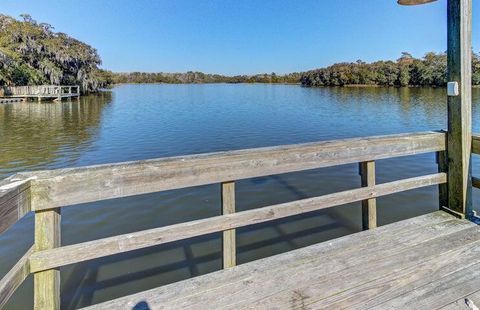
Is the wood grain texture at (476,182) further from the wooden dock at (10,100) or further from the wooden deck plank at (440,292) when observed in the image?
the wooden dock at (10,100)

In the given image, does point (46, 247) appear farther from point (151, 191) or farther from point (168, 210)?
point (168, 210)

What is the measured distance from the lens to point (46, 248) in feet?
4.81

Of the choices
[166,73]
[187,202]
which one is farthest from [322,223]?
[166,73]

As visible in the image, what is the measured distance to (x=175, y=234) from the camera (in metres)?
1.73

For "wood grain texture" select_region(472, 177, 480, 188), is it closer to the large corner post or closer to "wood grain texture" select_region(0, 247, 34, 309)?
the large corner post

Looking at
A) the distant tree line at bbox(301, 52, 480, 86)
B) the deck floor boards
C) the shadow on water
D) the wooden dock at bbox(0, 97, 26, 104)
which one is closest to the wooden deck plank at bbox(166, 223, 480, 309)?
the deck floor boards

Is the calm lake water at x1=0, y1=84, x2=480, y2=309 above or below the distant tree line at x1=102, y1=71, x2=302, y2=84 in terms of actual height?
below

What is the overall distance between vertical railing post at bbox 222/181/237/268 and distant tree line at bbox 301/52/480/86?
42.8 m

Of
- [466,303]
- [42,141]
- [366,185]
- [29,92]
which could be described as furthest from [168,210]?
[29,92]

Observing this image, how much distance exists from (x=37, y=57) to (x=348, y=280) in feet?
115

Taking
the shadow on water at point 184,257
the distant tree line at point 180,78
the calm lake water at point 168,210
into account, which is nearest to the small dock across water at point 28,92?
the calm lake water at point 168,210

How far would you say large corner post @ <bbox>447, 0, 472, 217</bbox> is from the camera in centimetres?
229

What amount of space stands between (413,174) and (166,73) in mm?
119359

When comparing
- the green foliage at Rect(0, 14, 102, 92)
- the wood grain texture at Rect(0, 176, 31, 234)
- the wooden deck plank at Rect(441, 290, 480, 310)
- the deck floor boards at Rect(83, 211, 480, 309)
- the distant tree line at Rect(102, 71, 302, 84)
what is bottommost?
the wooden deck plank at Rect(441, 290, 480, 310)
